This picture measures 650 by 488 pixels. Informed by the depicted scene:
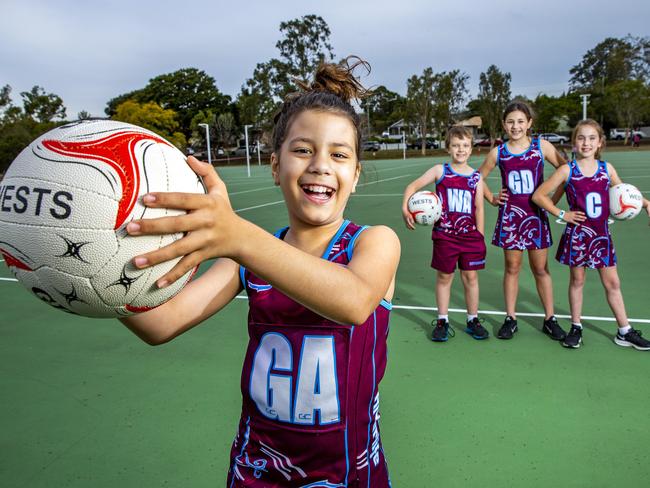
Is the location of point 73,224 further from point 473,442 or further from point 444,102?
point 444,102

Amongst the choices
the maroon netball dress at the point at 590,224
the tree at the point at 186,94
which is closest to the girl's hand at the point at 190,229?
the maroon netball dress at the point at 590,224

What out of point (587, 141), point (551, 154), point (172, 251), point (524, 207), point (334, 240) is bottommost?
point (524, 207)

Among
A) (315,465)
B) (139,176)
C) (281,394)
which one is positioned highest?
(139,176)

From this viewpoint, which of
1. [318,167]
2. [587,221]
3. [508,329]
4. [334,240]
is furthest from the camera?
[508,329]

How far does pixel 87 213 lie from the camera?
3.75ft

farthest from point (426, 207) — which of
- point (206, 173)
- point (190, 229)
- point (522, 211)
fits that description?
point (190, 229)

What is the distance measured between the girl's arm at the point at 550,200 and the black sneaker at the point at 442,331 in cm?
131

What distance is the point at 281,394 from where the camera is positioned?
5.43ft

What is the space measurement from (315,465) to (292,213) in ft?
2.59

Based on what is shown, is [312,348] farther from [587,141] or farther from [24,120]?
[24,120]

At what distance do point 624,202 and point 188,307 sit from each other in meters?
3.96

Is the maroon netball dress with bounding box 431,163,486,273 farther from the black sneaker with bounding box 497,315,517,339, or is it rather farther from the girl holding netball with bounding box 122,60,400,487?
the girl holding netball with bounding box 122,60,400,487

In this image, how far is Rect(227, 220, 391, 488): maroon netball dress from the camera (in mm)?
1629

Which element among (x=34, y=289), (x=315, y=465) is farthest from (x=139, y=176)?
(x=315, y=465)
